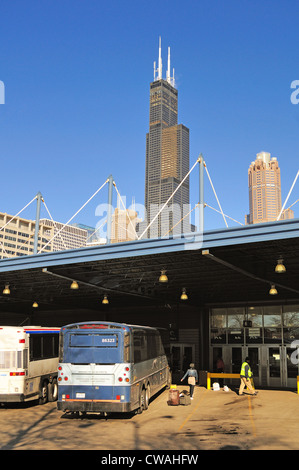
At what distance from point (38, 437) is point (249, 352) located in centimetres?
1788

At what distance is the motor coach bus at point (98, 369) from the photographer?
1547cm

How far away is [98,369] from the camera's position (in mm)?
15750

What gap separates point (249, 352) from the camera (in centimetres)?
2855

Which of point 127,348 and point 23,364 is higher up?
point 127,348

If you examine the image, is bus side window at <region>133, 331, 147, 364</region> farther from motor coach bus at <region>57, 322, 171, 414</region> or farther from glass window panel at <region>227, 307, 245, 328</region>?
glass window panel at <region>227, 307, 245, 328</region>

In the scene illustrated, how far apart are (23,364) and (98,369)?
3997 millimetres

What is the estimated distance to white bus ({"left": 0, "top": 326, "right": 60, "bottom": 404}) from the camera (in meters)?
18.0

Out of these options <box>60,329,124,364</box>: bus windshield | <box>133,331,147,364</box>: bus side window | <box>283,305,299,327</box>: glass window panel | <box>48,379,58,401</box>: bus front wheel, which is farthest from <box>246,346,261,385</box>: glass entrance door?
<box>60,329,124,364</box>: bus windshield

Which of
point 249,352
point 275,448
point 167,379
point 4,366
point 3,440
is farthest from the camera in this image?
point 249,352

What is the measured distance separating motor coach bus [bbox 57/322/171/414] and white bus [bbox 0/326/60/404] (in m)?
2.73

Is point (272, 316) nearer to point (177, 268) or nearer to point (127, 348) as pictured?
point (177, 268)

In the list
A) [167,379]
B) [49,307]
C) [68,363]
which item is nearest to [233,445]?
[68,363]

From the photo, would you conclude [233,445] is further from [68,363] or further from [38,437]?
[68,363]

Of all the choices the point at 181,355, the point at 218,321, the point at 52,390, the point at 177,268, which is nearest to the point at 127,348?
the point at 177,268
